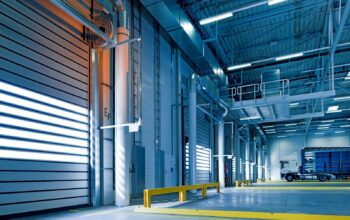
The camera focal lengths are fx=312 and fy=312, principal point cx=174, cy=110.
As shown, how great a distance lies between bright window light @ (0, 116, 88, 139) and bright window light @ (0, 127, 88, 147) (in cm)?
12

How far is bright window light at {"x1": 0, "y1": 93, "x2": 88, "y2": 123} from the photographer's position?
6.84 m

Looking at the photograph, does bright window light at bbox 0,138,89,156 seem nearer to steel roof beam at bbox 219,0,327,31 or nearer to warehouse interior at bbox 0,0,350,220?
warehouse interior at bbox 0,0,350,220

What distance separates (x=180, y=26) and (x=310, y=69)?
12.7 metres

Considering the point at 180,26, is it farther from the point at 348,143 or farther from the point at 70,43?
the point at 348,143

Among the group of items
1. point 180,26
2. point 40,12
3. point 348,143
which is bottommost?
point 348,143

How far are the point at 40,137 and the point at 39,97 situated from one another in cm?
99

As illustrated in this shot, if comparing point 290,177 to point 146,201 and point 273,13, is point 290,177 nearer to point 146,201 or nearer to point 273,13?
point 273,13

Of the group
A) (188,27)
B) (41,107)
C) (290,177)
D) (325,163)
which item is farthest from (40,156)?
(290,177)

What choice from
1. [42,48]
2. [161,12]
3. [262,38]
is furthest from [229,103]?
[42,48]

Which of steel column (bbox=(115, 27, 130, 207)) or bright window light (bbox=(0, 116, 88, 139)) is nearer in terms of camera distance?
bright window light (bbox=(0, 116, 88, 139))

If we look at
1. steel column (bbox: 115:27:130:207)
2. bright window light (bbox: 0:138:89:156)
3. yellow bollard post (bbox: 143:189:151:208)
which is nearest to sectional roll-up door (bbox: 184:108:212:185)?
steel column (bbox: 115:27:130:207)

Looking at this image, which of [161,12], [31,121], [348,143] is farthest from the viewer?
[348,143]

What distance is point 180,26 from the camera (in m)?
12.9

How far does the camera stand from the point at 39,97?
7703 millimetres
